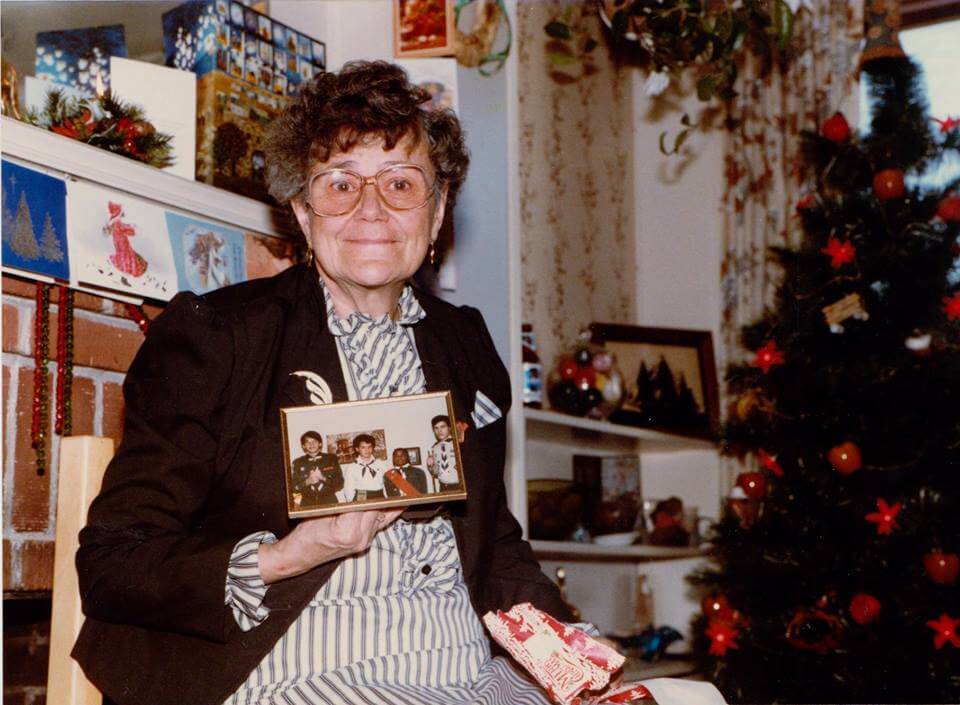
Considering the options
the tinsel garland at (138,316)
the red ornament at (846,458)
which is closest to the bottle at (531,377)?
the red ornament at (846,458)

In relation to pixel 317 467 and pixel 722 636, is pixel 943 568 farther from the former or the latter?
pixel 317 467

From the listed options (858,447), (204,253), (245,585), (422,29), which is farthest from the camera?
(858,447)

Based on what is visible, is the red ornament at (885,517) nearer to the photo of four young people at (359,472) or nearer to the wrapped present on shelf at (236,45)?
the wrapped present on shelf at (236,45)

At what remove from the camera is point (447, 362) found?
173 centimetres

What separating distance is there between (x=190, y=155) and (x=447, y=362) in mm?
653

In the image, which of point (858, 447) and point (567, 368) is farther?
point (567, 368)

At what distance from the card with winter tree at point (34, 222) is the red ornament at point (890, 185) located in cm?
225

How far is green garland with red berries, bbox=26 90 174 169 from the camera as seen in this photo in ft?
5.83

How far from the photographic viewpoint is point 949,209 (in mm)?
3027

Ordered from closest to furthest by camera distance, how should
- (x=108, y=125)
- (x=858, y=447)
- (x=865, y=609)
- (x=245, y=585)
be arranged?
(x=245, y=585) → (x=108, y=125) → (x=865, y=609) → (x=858, y=447)

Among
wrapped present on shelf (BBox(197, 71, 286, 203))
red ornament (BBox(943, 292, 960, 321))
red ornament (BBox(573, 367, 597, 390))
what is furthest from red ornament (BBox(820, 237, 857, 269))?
wrapped present on shelf (BBox(197, 71, 286, 203))

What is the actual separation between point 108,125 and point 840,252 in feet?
6.78

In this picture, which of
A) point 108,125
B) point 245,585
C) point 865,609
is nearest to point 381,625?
point 245,585

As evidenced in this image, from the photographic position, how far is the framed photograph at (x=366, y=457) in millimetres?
1223
